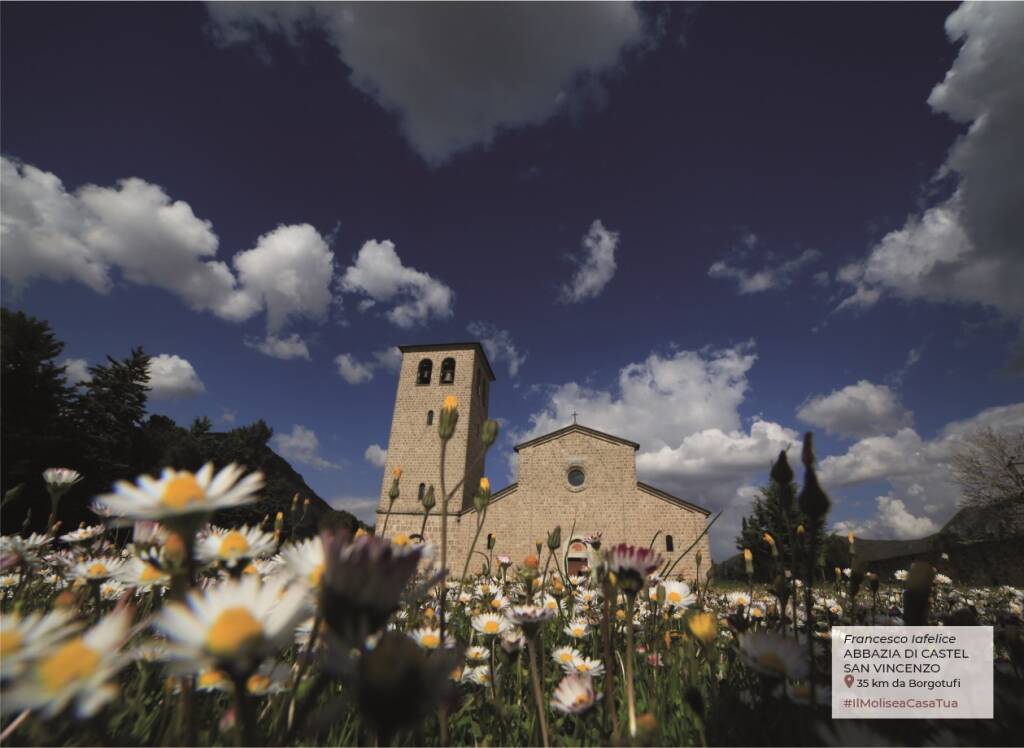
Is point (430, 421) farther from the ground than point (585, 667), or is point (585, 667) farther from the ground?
point (430, 421)

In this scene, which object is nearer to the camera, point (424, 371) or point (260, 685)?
point (260, 685)

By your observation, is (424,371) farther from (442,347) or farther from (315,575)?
(315,575)

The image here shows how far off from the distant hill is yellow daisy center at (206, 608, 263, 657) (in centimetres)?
193

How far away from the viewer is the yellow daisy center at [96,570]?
149cm

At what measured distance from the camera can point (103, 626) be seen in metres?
0.70

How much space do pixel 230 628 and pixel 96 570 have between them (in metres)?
1.44

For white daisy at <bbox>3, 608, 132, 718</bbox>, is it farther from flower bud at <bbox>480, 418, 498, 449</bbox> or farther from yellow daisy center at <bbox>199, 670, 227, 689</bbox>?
flower bud at <bbox>480, 418, 498, 449</bbox>

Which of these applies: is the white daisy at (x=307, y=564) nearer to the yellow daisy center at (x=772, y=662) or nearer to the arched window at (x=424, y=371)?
the yellow daisy center at (x=772, y=662)

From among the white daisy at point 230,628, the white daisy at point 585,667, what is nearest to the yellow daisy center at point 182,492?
the white daisy at point 230,628

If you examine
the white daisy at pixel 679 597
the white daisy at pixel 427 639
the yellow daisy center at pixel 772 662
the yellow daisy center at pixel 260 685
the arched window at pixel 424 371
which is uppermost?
the arched window at pixel 424 371

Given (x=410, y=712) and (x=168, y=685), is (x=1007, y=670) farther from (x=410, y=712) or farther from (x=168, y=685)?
(x=168, y=685)

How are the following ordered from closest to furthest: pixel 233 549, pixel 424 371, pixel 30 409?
pixel 233 549 → pixel 30 409 → pixel 424 371

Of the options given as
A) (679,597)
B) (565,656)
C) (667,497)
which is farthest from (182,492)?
(667,497)

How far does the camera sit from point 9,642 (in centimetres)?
69
